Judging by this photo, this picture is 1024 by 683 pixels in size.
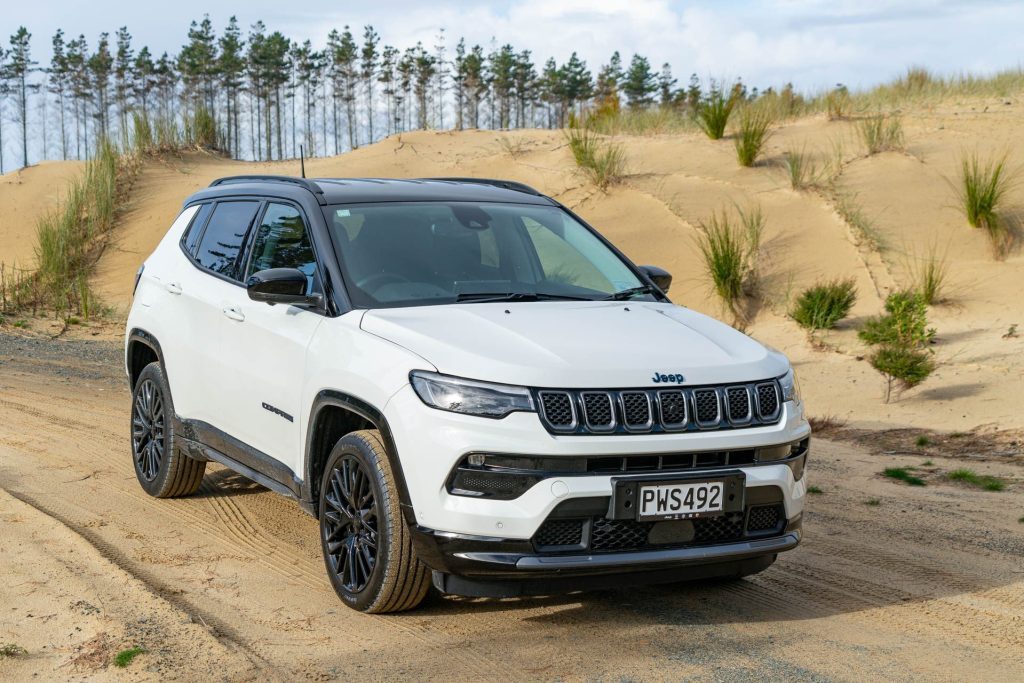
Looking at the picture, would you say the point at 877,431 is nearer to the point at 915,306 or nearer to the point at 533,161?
the point at 915,306

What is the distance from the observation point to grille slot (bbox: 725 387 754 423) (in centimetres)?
447

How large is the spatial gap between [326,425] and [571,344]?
122 centimetres

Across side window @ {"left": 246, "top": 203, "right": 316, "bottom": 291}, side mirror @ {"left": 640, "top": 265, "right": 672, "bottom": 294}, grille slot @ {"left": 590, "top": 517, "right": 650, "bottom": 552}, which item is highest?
side window @ {"left": 246, "top": 203, "right": 316, "bottom": 291}

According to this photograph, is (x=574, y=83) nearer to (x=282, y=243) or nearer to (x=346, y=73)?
(x=346, y=73)

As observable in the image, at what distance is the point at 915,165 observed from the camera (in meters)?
17.6

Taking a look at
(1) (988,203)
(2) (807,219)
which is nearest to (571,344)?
(1) (988,203)

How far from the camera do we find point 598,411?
4.24 m

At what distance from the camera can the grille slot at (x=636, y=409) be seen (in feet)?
14.0

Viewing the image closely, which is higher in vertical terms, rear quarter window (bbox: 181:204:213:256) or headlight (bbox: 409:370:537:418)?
rear quarter window (bbox: 181:204:213:256)

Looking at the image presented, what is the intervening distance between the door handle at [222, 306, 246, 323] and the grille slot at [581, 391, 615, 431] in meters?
2.23

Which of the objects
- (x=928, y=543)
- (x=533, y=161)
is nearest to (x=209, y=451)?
(x=928, y=543)

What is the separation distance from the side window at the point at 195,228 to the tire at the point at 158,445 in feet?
2.39

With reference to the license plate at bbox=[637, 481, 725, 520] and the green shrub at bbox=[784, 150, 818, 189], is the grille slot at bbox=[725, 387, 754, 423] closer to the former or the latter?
the license plate at bbox=[637, 481, 725, 520]

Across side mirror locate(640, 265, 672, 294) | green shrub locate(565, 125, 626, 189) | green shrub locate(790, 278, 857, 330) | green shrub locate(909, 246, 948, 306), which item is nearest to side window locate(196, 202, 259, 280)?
side mirror locate(640, 265, 672, 294)
